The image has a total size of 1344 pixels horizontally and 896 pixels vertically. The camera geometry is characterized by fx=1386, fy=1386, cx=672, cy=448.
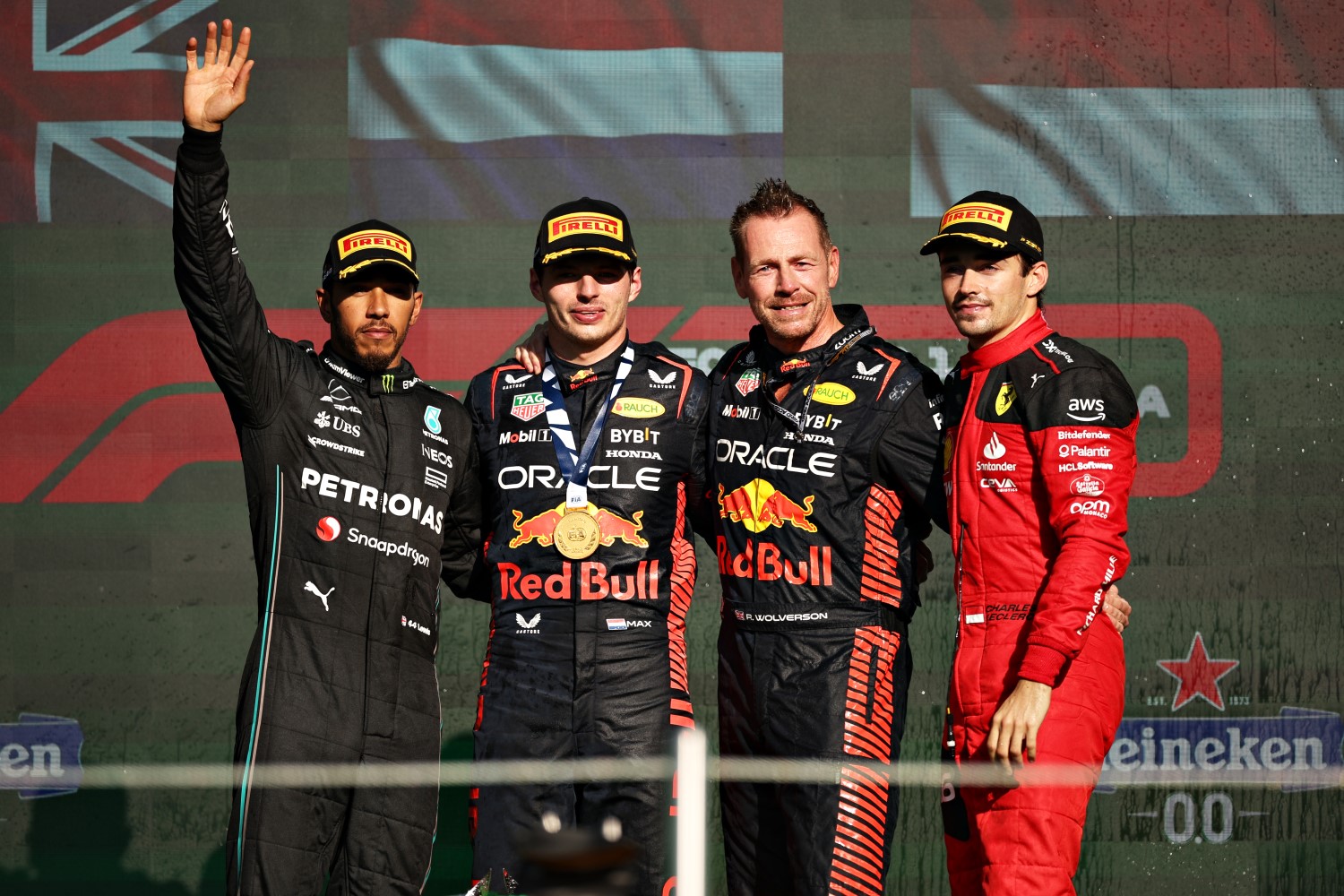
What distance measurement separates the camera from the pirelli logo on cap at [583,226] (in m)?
2.96

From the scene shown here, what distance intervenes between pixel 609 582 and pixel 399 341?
0.74m

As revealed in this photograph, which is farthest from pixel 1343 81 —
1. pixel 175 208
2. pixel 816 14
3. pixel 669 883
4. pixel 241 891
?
pixel 241 891

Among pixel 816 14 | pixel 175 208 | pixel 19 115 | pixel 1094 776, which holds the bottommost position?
pixel 1094 776

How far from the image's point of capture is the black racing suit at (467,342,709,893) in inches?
109

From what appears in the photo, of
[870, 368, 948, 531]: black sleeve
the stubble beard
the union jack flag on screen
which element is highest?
the union jack flag on screen

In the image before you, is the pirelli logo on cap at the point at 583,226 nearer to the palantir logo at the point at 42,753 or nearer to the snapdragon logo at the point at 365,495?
the snapdragon logo at the point at 365,495

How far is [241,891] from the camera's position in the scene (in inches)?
108

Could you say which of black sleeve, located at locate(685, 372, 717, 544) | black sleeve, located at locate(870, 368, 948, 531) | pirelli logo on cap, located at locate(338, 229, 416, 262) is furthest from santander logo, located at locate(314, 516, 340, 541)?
black sleeve, located at locate(870, 368, 948, 531)

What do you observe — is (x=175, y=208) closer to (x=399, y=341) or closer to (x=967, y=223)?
(x=399, y=341)

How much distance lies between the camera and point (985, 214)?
281cm

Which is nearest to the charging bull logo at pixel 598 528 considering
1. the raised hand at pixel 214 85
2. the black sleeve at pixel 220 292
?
the black sleeve at pixel 220 292

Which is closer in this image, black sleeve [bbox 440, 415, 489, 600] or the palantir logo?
black sleeve [bbox 440, 415, 489, 600]

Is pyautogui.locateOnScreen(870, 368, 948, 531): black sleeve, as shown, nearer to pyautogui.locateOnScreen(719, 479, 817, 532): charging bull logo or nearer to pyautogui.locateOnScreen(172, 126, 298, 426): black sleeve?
pyautogui.locateOnScreen(719, 479, 817, 532): charging bull logo

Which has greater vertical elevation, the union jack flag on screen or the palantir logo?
the union jack flag on screen
